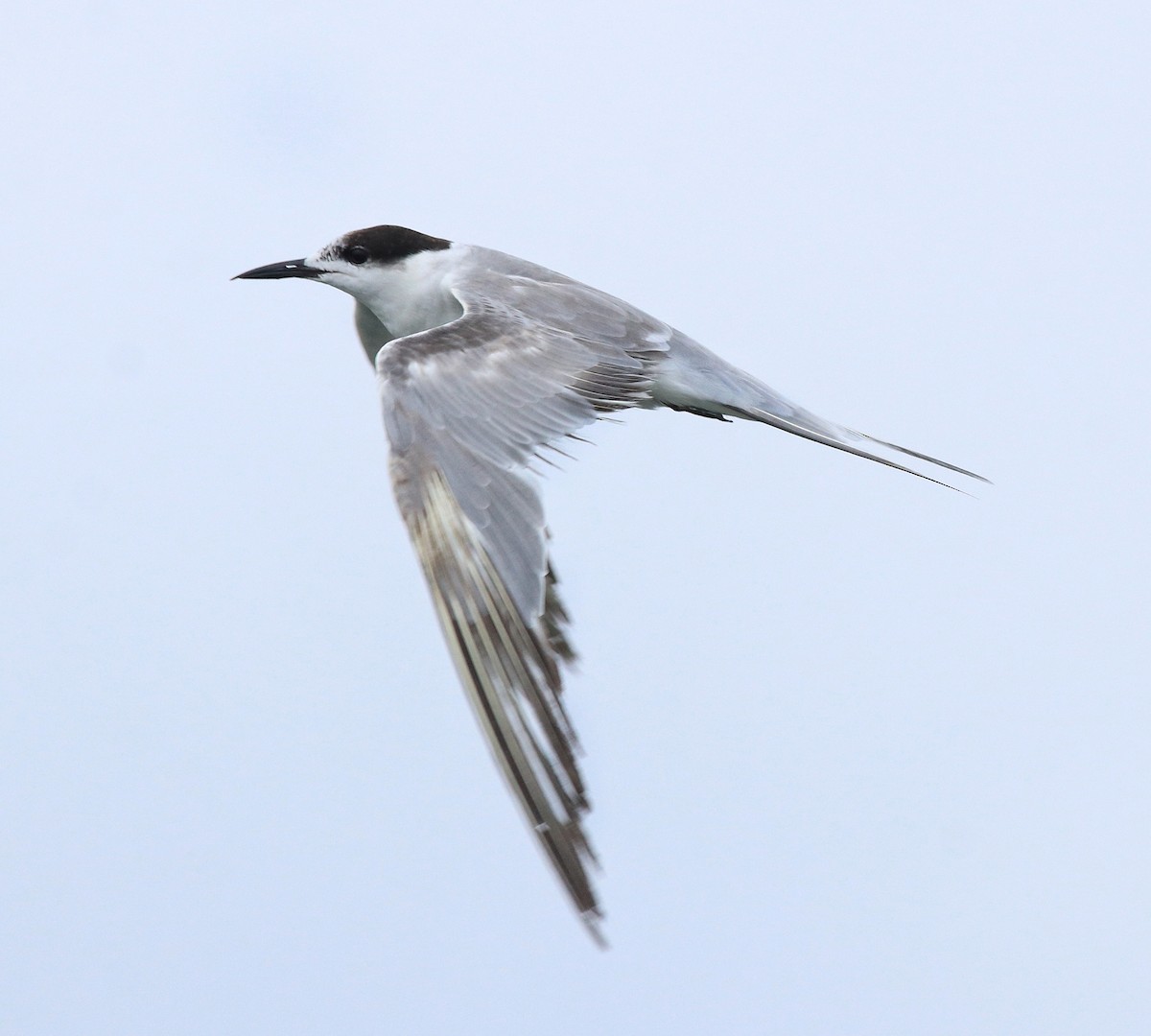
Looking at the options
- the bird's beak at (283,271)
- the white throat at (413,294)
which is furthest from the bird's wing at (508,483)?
the bird's beak at (283,271)

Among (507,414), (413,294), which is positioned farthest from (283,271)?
(507,414)

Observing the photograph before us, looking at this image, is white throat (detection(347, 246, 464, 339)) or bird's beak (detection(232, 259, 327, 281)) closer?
white throat (detection(347, 246, 464, 339))

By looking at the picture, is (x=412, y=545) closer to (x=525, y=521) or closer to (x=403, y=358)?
(x=525, y=521)

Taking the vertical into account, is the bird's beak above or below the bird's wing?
above

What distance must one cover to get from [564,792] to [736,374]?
109 inches

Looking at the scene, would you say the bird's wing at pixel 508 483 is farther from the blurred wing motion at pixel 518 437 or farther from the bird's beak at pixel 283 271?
the bird's beak at pixel 283 271

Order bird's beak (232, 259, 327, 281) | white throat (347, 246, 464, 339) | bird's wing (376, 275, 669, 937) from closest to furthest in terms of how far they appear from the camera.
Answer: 1. bird's wing (376, 275, 669, 937)
2. white throat (347, 246, 464, 339)
3. bird's beak (232, 259, 327, 281)

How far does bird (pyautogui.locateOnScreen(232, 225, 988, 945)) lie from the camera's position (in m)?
4.18

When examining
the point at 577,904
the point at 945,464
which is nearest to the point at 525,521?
the point at 577,904

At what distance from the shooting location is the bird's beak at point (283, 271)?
22.1ft

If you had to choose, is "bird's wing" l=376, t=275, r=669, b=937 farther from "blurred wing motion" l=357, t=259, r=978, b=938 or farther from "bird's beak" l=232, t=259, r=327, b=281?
"bird's beak" l=232, t=259, r=327, b=281

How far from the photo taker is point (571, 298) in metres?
6.14

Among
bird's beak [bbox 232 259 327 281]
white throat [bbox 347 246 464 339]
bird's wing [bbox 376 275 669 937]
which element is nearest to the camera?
bird's wing [bbox 376 275 669 937]

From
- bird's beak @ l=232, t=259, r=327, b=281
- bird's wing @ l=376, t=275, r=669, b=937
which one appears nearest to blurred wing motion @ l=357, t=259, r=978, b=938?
bird's wing @ l=376, t=275, r=669, b=937
